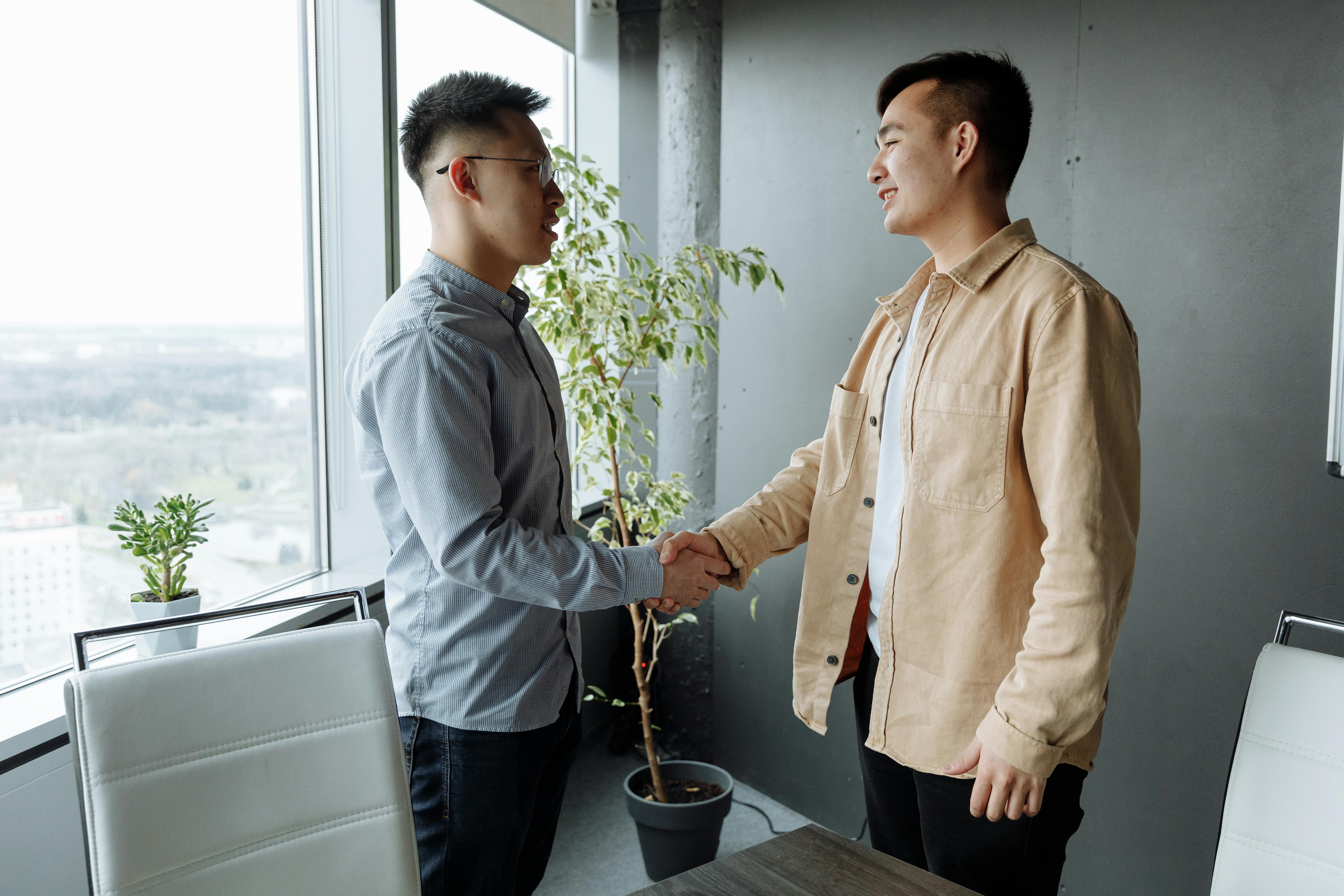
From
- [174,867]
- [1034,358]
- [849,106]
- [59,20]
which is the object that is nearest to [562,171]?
[849,106]

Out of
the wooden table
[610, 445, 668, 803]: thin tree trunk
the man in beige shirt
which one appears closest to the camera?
the wooden table

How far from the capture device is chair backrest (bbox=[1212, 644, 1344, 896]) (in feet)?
3.66

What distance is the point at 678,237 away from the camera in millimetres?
3262

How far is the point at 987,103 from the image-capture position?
1559 mm

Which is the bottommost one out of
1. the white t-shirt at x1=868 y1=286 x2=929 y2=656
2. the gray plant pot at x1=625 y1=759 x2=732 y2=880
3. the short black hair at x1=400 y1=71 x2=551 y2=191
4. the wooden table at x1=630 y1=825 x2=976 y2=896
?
the gray plant pot at x1=625 y1=759 x2=732 y2=880

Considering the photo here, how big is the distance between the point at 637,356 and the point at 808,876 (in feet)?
5.57

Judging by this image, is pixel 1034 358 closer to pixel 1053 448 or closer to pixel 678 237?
pixel 1053 448

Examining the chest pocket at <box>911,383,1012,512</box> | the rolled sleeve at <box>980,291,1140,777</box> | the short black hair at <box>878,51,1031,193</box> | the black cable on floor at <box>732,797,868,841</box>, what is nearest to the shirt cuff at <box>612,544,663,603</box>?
the chest pocket at <box>911,383,1012,512</box>

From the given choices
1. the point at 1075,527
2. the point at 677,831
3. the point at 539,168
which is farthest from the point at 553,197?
the point at 677,831

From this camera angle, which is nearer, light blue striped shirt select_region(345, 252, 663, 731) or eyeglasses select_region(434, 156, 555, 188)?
light blue striped shirt select_region(345, 252, 663, 731)

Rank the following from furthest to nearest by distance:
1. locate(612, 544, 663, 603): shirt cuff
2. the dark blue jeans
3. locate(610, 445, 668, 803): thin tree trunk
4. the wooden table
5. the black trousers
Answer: locate(610, 445, 668, 803): thin tree trunk < locate(612, 544, 663, 603): shirt cuff < the dark blue jeans < the black trousers < the wooden table

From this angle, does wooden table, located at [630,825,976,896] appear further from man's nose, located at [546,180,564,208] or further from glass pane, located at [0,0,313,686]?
glass pane, located at [0,0,313,686]

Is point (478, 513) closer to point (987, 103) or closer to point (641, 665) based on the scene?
point (987, 103)

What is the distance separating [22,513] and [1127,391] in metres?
2.11
